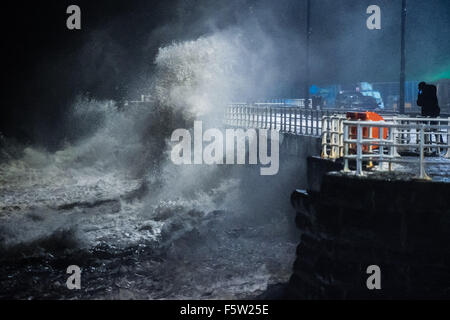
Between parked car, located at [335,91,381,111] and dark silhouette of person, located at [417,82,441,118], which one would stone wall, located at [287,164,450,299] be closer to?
dark silhouette of person, located at [417,82,441,118]

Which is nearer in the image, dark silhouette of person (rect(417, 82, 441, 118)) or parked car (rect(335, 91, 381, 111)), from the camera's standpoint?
dark silhouette of person (rect(417, 82, 441, 118))

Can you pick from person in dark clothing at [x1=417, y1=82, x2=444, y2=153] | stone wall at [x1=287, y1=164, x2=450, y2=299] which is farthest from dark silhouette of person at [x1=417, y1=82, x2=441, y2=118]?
stone wall at [x1=287, y1=164, x2=450, y2=299]

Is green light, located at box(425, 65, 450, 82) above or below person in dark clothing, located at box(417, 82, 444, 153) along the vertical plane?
above

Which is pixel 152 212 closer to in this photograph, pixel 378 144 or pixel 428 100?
pixel 428 100

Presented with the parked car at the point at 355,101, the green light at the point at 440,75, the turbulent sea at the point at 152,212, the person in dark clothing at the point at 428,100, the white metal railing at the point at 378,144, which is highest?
the green light at the point at 440,75

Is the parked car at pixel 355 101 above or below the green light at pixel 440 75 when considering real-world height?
below

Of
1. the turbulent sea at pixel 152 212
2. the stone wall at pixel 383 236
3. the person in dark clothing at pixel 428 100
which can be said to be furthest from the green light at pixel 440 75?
the stone wall at pixel 383 236

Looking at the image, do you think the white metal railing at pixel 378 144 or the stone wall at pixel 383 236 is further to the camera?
the white metal railing at pixel 378 144

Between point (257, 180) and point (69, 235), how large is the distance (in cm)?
796

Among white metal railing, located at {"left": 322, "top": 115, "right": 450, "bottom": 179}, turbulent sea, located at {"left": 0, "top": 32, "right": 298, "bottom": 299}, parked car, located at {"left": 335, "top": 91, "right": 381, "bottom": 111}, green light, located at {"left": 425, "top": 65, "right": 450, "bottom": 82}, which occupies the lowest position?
turbulent sea, located at {"left": 0, "top": 32, "right": 298, "bottom": 299}

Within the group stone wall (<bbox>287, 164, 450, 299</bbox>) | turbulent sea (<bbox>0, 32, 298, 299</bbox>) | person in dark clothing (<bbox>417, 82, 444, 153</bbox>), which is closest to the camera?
stone wall (<bbox>287, 164, 450, 299</bbox>)

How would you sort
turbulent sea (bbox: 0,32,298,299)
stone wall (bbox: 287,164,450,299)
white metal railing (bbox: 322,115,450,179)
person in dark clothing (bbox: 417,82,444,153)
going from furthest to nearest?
person in dark clothing (bbox: 417,82,444,153) → turbulent sea (bbox: 0,32,298,299) → white metal railing (bbox: 322,115,450,179) → stone wall (bbox: 287,164,450,299)

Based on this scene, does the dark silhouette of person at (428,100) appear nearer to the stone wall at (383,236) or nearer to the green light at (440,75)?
the stone wall at (383,236)

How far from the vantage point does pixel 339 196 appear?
7984mm
